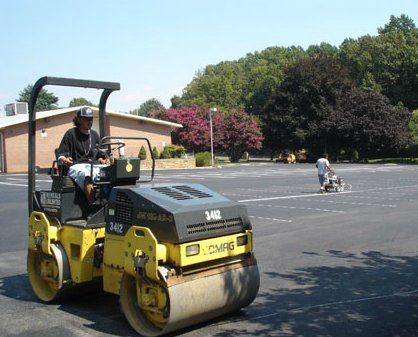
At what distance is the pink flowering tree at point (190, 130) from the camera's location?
59812 millimetres

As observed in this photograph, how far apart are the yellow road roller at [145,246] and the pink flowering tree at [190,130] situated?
174 feet

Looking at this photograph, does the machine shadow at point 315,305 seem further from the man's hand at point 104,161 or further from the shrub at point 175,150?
the shrub at point 175,150

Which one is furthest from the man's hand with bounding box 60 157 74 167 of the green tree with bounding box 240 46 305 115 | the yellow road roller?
the green tree with bounding box 240 46 305 115

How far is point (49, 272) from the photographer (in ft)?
20.5

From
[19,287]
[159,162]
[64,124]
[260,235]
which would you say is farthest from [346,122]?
[19,287]

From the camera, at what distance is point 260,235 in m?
11.2

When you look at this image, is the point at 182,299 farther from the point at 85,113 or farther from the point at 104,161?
the point at 85,113

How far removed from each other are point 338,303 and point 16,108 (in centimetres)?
5498

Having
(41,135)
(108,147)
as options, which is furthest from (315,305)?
(41,135)

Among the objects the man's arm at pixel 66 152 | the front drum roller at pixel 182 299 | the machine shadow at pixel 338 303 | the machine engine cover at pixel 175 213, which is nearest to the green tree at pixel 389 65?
the machine shadow at pixel 338 303

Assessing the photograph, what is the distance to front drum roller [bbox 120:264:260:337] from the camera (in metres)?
4.87

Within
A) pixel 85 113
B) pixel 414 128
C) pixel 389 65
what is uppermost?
pixel 389 65

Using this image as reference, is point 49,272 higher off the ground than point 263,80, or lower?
lower

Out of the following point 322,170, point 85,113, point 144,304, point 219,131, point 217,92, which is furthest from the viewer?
point 217,92
